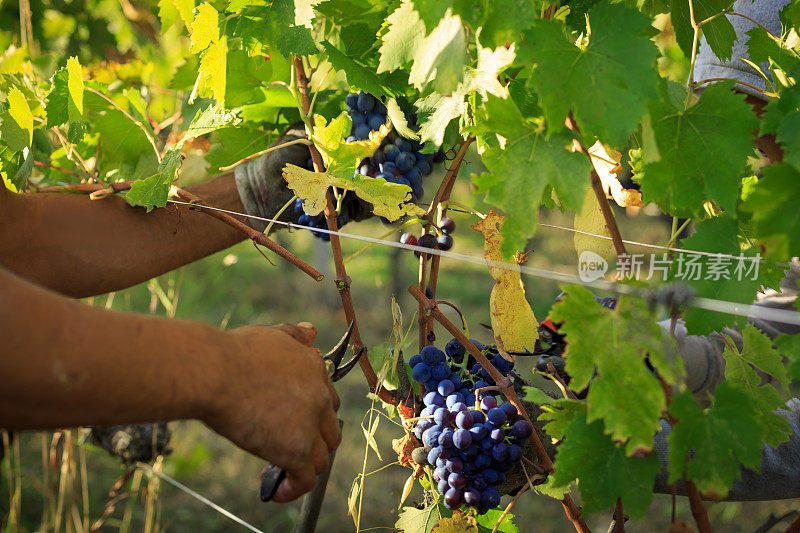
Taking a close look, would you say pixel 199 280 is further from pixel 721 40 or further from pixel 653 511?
pixel 721 40

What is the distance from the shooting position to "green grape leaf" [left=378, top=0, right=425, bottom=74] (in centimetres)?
73

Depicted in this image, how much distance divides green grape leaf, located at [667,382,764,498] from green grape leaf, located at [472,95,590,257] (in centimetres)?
26

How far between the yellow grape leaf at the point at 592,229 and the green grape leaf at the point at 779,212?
35cm

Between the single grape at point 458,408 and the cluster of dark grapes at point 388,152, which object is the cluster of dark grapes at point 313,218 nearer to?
the cluster of dark grapes at point 388,152

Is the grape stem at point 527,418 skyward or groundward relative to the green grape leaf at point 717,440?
groundward

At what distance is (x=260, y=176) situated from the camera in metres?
1.25

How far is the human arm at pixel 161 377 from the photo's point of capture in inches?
22.6

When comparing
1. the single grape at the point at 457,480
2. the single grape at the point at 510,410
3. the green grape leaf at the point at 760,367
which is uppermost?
the green grape leaf at the point at 760,367

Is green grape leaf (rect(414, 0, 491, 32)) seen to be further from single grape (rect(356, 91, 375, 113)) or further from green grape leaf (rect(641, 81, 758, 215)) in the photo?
single grape (rect(356, 91, 375, 113))

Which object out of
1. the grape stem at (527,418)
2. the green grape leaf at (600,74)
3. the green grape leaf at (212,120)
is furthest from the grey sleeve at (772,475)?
the green grape leaf at (212,120)

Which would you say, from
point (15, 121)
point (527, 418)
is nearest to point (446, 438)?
point (527, 418)

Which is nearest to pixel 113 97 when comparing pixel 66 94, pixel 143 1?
pixel 66 94

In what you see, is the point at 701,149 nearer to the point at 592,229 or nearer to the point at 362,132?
the point at 592,229

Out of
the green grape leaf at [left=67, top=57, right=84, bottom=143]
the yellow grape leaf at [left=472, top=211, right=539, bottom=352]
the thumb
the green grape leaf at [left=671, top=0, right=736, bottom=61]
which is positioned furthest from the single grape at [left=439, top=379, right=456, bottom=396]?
the green grape leaf at [left=67, top=57, right=84, bottom=143]
